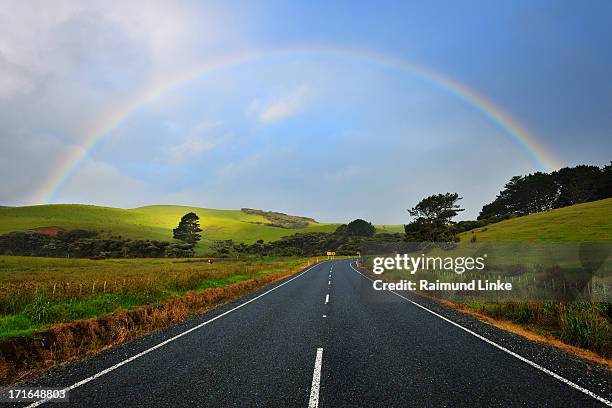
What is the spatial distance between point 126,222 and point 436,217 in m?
108

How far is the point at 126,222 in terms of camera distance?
118m

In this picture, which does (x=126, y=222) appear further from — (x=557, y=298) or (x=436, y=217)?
(x=557, y=298)

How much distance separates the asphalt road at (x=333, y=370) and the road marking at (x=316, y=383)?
2cm

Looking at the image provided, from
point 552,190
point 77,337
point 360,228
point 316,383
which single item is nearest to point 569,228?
point 316,383

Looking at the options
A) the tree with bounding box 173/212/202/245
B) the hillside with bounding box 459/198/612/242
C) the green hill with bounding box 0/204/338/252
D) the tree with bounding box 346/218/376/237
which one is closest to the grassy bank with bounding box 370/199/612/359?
the hillside with bounding box 459/198/612/242

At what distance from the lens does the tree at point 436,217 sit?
46688mm

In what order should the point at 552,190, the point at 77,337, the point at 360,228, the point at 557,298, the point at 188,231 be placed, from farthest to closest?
the point at 360,228 → the point at 188,231 → the point at 552,190 → the point at 557,298 → the point at 77,337

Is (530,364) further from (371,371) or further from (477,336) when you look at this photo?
(371,371)

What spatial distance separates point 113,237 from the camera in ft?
287

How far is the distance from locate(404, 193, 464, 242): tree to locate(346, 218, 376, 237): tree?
3838 inches

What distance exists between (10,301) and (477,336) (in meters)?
15.5

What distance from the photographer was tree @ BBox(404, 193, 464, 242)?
46.7m

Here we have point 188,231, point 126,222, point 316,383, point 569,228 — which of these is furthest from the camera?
point 126,222

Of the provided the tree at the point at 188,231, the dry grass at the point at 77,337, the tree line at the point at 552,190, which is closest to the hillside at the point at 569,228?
the tree line at the point at 552,190
